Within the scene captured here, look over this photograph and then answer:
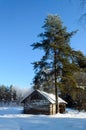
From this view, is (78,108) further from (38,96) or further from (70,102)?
(38,96)

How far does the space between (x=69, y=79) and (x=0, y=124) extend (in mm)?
26611

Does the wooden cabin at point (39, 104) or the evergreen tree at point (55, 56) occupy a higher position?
the evergreen tree at point (55, 56)

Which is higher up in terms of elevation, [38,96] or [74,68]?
[74,68]

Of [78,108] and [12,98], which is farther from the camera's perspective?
[12,98]

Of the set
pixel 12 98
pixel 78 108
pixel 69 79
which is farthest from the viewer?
pixel 12 98

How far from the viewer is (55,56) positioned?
46188 millimetres

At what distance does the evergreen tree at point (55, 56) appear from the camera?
151ft

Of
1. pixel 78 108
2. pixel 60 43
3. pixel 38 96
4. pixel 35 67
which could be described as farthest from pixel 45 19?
pixel 78 108

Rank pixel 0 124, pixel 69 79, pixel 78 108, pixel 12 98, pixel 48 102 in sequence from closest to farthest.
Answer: pixel 0 124 → pixel 69 79 → pixel 48 102 → pixel 78 108 → pixel 12 98

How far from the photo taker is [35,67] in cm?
4634

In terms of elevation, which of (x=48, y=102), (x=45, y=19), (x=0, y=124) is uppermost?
(x=45, y=19)

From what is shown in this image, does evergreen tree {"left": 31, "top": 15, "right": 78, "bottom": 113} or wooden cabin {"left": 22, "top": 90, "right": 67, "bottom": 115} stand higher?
evergreen tree {"left": 31, "top": 15, "right": 78, "bottom": 113}

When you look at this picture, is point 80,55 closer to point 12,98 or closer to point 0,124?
point 0,124

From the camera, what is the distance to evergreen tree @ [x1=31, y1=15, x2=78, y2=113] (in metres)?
46.0
